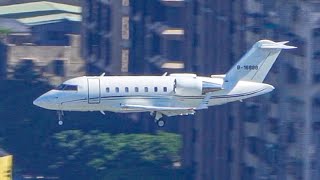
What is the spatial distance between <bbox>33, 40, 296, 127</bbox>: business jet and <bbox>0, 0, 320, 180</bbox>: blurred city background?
1.62 m

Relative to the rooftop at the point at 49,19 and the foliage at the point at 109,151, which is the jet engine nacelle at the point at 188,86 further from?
the rooftop at the point at 49,19

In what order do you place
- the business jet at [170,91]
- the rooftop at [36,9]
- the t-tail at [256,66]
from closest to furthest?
the business jet at [170,91] < the t-tail at [256,66] < the rooftop at [36,9]

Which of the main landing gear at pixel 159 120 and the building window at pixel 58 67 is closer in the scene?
the main landing gear at pixel 159 120

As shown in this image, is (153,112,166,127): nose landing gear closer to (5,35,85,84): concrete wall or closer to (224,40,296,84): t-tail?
(224,40,296,84): t-tail

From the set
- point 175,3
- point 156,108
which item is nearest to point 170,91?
point 156,108

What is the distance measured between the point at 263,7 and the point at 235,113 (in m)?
12.2

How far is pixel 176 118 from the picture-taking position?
12938 centimetres

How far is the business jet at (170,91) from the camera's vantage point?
8650cm

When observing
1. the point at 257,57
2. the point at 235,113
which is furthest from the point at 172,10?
the point at 257,57

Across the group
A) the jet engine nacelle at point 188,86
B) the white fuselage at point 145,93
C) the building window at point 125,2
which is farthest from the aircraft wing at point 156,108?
the building window at point 125,2

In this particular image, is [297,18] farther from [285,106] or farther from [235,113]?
[235,113]

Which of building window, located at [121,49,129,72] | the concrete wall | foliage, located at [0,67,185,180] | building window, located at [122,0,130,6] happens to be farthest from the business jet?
the concrete wall

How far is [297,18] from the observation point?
282ft

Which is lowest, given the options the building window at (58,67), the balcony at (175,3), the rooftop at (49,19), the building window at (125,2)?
the building window at (58,67)
